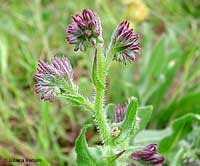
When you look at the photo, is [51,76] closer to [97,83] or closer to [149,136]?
[97,83]

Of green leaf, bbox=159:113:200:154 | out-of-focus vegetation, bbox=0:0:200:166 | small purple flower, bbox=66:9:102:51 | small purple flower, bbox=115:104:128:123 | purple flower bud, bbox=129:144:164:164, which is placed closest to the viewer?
small purple flower, bbox=66:9:102:51

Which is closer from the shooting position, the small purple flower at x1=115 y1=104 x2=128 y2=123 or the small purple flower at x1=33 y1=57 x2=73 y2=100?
the small purple flower at x1=33 y1=57 x2=73 y2=100

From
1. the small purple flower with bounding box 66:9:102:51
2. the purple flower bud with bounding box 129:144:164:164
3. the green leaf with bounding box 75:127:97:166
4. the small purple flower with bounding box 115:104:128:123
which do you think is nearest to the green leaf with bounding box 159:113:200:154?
the small purple flower with bounding box 115:104:128:123

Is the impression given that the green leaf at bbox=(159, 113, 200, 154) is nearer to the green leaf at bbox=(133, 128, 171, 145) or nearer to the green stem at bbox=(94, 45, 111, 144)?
the green leaf at bbox=(133, 128, 171, 145)

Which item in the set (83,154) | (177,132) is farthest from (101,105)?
(177,132)

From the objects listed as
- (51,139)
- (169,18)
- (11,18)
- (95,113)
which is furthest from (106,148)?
(169,18)

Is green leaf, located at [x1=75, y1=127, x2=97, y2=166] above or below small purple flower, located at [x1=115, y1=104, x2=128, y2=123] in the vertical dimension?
below
